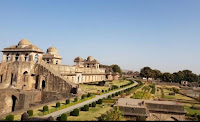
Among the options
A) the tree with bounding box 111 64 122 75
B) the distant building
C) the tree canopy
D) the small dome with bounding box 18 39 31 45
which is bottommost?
the distant building

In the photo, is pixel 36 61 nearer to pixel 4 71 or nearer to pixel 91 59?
pixel 4 71

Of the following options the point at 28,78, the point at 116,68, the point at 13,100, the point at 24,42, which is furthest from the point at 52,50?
the point at 116,68

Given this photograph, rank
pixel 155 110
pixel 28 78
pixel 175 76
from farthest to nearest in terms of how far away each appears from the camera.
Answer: pixel 175 76, pixel 28 78, pixel 155 110

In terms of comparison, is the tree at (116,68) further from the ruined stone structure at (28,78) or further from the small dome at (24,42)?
the small dome at (24,42)

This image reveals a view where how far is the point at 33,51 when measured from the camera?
1527 inches

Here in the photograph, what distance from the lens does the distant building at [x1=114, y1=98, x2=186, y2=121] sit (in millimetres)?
20316

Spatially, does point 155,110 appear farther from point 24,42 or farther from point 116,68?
A: point 116,68

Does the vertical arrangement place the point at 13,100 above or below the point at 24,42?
below

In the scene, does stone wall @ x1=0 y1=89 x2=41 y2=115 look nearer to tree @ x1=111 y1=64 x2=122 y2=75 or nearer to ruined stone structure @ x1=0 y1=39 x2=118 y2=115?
ruined stone structure @ x1=0 y1=39 x2=118 y2=115

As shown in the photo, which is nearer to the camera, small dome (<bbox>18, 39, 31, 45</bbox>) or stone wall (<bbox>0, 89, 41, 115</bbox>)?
stone wall (<bbox>0, 89, 41, 115</bbox>)

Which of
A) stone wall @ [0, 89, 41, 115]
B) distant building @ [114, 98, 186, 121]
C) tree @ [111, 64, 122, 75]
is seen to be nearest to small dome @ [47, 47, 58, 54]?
stone wall @ [0, 89, 41, 115]

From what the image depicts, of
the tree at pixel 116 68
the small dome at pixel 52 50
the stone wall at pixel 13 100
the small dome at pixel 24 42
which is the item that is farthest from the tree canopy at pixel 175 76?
the stone wall at pixel 13 100

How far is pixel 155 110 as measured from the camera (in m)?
22.6

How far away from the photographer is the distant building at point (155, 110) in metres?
20.3
